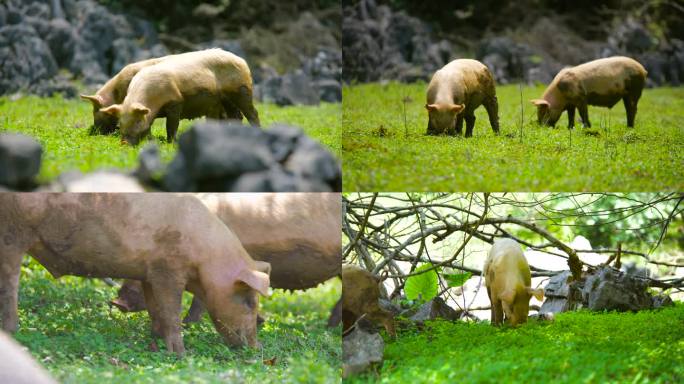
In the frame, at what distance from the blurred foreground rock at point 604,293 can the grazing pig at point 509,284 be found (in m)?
0.48

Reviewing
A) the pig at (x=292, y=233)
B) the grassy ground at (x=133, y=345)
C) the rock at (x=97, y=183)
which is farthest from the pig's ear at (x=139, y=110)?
the grassy ground at (x=133, y=345)

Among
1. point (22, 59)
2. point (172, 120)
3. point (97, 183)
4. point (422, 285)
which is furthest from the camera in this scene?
point (22, 59)

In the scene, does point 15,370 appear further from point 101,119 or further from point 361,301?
point 361,301

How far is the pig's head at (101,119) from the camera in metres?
7.33

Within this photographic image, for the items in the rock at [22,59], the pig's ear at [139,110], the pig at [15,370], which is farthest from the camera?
the rock at [22,59]

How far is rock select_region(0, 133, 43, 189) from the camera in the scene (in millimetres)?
6996

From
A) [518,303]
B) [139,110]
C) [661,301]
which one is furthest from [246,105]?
[661,301]

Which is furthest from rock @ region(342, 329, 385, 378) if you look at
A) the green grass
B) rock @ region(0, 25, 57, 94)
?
rock @ region(0, 25, 57, 94)

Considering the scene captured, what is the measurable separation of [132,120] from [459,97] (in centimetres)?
277

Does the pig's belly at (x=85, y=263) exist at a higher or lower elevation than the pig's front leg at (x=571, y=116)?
lower

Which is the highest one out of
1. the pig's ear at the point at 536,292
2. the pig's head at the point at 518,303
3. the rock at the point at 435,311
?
the pig's ear at the point at 536,292

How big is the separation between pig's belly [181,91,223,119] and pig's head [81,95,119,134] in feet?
1.75

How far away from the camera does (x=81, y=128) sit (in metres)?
7.75

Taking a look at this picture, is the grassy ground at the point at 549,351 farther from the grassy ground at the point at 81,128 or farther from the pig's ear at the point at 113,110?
the pig's ear at the point at 113,110
